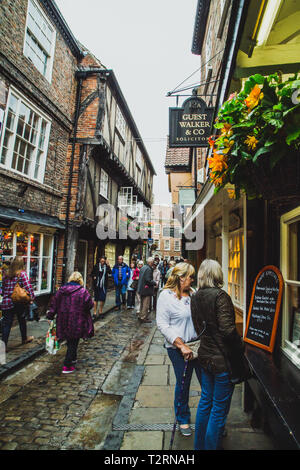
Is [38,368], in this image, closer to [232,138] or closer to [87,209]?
[232,138]

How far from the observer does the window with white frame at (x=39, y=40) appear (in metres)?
7.88

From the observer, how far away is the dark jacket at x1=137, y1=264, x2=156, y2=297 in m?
8.26

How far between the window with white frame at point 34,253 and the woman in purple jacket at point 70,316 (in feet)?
9.91


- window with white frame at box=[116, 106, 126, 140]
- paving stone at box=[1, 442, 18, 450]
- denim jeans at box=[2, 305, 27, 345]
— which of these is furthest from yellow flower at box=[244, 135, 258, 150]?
window with white frame at box=[116, 106, 126, 140]

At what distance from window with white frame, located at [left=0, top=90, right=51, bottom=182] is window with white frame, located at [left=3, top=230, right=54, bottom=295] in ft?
5.86

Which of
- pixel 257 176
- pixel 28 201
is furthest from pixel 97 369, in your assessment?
pixel 28 201

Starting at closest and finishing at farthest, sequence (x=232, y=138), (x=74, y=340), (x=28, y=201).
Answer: (x=232, y=138) < (x=74, y=340) < (x=28, y=201)

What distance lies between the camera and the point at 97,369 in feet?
15.8

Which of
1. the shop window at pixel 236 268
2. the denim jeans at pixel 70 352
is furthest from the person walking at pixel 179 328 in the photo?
the shop window at pixel 236 268

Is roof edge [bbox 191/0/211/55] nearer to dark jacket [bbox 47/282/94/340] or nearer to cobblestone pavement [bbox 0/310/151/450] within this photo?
dark jacket [bbox 47/282/94/340]

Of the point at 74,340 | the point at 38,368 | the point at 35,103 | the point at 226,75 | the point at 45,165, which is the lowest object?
the point at 38,368

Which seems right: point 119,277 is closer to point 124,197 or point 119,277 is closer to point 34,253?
point 34,253

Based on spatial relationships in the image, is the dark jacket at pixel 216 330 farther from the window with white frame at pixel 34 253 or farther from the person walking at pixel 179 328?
the window with white frame at pixel 34 253

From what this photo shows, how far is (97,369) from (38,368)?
3.36 ft
